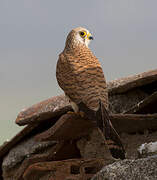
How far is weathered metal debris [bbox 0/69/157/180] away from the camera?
497cm

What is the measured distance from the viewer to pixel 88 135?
589cm

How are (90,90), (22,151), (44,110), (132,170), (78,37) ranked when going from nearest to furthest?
(132,170) → (90,90) → (78,37) → (44,110) → (22,151)

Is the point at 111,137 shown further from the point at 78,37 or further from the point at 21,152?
the point at 21,152

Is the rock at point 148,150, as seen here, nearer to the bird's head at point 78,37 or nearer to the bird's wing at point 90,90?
the bird's wing at point 90,90

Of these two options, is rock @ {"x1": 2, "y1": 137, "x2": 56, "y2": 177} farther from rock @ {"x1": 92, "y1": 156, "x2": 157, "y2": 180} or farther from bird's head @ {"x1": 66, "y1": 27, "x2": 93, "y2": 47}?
rock @ {"x1": 92, "y1": 156, "x2": 157, "y2": 180}

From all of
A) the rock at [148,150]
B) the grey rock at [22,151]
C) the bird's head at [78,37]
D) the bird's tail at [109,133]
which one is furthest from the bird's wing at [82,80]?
the grey rock at [22,151]

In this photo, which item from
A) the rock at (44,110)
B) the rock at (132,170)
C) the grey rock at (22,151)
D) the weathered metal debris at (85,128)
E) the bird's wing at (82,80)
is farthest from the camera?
the grey rock at (22,151)

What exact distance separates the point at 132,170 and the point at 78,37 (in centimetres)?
228

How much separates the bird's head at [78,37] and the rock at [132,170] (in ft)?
6.53

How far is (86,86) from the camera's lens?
14.8 ft

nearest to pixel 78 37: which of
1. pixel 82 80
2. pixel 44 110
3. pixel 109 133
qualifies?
pixel 82 80

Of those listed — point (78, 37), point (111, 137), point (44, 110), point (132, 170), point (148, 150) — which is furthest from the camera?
point (44, 110)

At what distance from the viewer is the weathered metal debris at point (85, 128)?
4.97 meters

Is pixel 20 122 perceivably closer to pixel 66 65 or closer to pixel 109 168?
pixel 66 65
